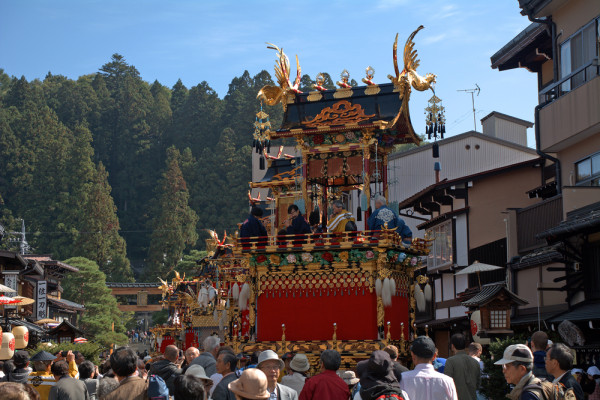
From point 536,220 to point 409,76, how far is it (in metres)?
5.97

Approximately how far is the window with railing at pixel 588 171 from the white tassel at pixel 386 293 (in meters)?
5.97

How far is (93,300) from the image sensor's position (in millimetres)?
71500

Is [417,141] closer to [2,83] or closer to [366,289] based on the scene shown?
[366,289]

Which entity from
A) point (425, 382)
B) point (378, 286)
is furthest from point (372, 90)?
point (425, 382)

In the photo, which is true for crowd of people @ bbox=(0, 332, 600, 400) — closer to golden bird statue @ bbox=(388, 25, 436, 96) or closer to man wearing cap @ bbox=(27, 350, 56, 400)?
man wearing cap @ bbox=(27, 350, 56, 400)

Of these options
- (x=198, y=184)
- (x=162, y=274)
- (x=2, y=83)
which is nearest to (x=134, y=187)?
(x=198, y=184)

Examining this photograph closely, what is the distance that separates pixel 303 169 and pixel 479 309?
6632 millimetres

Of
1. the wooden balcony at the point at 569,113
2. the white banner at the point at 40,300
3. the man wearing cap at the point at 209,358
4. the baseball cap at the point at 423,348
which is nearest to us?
the baseball cap at the point at 423,348

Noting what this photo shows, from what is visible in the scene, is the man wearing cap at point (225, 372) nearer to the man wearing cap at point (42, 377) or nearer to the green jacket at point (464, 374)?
the man wearing cap at point (42, 377)

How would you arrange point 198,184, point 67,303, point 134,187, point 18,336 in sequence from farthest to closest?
point 134,187 → point 198,184 → point 67,303 → point 18,336

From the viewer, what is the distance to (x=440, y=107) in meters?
23.3

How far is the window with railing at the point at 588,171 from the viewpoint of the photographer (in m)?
21.3

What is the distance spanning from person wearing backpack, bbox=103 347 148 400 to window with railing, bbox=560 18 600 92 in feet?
50.3

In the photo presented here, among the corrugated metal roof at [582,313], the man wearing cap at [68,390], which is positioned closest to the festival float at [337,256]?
the corrugated metal roof at [582,313]
